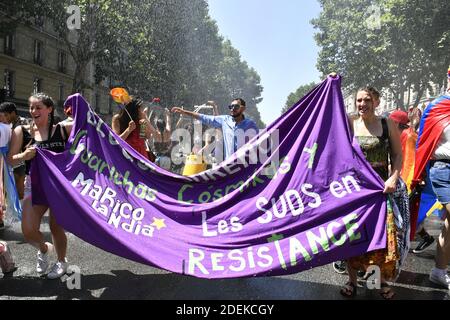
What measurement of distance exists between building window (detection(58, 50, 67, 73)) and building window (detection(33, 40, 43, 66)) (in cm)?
272

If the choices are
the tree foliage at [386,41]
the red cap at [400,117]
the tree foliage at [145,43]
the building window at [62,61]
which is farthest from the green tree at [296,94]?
the red cap at [400,117]

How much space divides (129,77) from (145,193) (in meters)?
30.0

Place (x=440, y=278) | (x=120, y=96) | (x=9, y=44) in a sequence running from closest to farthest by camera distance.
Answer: (x=440, y=278) → (x=120, y=96) → (x=9, y=44)

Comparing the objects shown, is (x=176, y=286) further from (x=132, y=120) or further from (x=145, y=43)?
(x=145, y=43)

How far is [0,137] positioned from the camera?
505 cm

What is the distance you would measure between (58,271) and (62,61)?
37319 millimetres

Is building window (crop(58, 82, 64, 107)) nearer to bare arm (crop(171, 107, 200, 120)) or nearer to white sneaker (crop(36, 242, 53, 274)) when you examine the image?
bare arm (crop(171, 107, 200, 120))

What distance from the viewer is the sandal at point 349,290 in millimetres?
3871

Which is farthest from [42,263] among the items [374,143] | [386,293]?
[374,143]

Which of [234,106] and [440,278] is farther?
[234,106]

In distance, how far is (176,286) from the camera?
4.15 m

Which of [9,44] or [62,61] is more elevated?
[62,61]

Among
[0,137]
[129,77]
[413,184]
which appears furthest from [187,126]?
[129,77]
